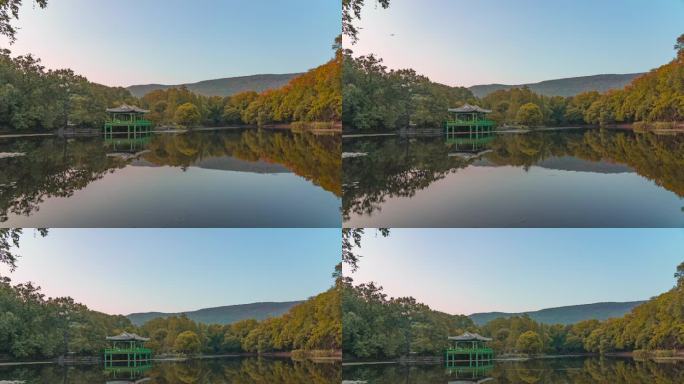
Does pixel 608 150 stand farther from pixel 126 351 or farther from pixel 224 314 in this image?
pixel 126 351

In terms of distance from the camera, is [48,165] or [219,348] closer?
[48,165]

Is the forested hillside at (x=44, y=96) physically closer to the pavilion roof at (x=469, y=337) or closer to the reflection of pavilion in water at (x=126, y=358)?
the reflection of pavilion in water at (x=126, y=358)

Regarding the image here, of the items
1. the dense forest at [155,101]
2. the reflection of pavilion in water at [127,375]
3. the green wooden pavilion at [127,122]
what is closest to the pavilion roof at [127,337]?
the reflection of pavilion in water at [127,375]

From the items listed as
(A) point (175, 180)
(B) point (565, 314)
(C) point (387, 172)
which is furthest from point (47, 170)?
(B) point (565, 314)

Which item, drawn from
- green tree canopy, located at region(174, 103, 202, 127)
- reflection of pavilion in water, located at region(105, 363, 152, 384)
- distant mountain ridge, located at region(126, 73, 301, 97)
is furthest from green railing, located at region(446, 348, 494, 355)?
green tree canopy, located at region(174, 103, 202, 127)

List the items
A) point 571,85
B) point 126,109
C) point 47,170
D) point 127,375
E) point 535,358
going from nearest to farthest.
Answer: point 47,170 < point 126,109 < point 571,85 < point 127,375 < point 535,358

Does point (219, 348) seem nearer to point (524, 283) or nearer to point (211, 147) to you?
point (211, 147)

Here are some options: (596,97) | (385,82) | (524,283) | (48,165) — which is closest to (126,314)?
(48,165)
